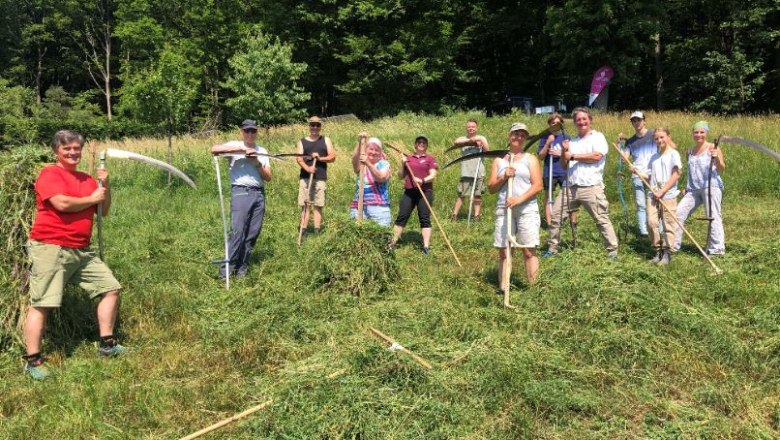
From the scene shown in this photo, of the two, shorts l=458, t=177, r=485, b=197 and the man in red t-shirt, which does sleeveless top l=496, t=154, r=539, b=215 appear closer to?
the man in red t-shirt

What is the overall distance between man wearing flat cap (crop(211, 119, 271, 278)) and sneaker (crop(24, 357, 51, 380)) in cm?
233

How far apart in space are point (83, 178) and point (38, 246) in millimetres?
611

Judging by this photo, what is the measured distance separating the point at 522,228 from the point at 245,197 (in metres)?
3.09

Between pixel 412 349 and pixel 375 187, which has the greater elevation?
pixel 375 187

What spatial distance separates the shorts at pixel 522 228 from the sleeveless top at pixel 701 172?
8.60 feet

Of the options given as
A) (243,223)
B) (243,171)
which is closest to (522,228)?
(243,223)

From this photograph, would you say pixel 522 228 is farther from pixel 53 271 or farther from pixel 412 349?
pixel 53 271

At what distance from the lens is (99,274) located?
176 inches

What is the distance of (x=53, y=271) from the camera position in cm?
420

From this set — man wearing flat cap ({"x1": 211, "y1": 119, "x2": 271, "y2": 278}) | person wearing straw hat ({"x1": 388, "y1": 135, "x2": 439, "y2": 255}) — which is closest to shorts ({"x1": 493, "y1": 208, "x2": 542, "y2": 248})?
person wearing straw hat ({"x1": 388, "y1": 135, "x2": 439, "y2": 255})

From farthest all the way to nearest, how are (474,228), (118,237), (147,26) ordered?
(147,26)
(474,228)
(118,237)

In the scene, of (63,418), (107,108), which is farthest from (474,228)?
(107,108)

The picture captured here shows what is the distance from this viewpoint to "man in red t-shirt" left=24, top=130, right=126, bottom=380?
13.6ft

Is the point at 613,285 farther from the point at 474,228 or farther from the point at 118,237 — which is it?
the point at 118,237
